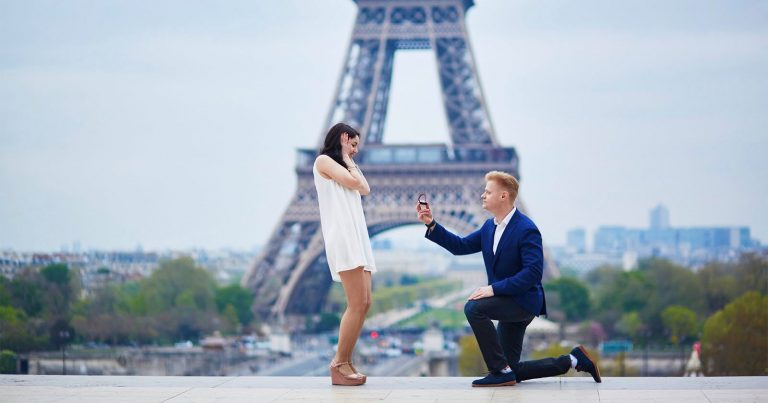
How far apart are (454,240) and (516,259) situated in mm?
481

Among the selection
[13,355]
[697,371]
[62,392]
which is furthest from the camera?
[697,371]

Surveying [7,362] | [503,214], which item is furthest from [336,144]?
[7,362]

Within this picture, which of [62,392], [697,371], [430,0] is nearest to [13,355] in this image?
[697,371]

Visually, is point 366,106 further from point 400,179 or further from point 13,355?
point 13,355

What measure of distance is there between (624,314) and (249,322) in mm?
14682

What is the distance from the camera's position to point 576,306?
61.5 meters

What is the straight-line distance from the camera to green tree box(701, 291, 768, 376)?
115ft

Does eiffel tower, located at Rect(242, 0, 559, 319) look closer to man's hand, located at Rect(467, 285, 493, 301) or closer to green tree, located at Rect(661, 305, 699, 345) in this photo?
green tree, located at Rect(661, 305, 699, 345)

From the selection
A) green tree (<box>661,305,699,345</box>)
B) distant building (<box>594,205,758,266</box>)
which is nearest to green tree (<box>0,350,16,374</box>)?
green tree (<box>661,305,699,345</box>)

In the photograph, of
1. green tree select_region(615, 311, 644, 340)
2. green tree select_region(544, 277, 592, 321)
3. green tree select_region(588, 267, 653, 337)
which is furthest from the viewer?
green tree select_region(544, 277, 592, 321)

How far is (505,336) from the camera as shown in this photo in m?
10.4

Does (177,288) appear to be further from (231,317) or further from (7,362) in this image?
(7,362)

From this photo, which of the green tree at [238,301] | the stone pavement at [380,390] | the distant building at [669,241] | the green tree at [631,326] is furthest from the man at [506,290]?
the distant building at [669,241]

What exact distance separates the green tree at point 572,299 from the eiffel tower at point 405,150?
10.3 meters
